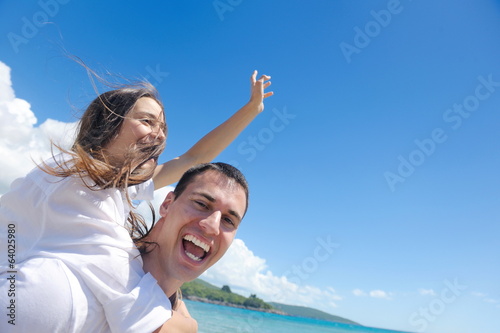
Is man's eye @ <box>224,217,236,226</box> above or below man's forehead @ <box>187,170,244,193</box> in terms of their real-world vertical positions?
below

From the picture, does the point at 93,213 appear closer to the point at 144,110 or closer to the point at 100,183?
the point at 100,183

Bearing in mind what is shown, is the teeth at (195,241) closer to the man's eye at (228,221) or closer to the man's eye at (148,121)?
the man's eye at (228,221)

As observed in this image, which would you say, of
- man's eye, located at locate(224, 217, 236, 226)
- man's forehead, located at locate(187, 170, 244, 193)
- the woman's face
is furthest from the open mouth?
the woman's face

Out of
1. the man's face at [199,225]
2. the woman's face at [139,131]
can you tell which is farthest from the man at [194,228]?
the woman's face at [139,131]

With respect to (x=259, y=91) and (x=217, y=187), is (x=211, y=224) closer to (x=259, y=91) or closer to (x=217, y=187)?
(x=217, y=187)

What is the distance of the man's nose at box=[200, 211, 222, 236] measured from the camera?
7.03 feet

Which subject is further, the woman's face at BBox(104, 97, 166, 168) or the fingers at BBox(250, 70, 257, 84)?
the fingers at BBox(250, 70, 257, 84)

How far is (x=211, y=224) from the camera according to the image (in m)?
2.15

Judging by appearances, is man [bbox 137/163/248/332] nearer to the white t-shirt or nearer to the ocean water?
the white t-shirt

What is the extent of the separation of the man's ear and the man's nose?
39 centimetres

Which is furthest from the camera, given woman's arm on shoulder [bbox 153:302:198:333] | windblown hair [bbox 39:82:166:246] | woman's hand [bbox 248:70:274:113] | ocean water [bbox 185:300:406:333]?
ocean water [bbox 185:300:406:333]

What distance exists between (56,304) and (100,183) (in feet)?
2.17

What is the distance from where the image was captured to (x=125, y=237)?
191 centimetres

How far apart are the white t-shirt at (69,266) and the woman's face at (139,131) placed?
0.39 m
